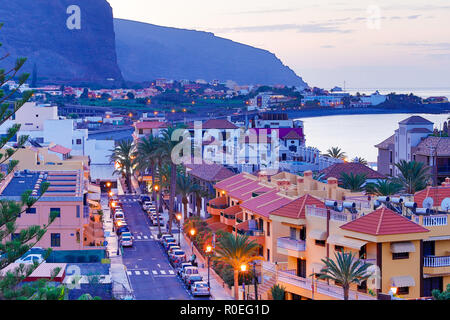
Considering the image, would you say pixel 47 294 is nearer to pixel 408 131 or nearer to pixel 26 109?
pixel 408 131

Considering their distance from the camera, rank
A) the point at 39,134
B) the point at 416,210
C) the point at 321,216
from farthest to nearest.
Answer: the point at 39,134
the point at 321,216
the point at 416,210

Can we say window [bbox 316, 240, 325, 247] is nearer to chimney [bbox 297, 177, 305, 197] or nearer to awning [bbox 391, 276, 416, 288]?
awning [bbox 391, 276, 416, 288]

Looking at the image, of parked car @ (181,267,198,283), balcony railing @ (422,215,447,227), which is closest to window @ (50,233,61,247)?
parked car @ (181,267,198,283)

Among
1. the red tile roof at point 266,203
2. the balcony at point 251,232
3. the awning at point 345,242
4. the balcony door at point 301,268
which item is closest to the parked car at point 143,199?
the red tile roof at point 266,203

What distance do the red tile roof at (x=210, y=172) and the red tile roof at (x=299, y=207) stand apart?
18.9 metres

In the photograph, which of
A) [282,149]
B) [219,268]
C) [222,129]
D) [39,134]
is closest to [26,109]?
[39,134]

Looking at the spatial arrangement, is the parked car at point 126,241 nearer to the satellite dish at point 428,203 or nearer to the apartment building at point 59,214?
the apartment building at point 59,214

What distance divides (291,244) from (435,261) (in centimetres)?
507

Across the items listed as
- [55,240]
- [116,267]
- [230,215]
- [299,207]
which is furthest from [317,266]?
[55,240]

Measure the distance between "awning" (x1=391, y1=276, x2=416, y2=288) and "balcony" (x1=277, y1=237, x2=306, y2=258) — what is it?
4.28 m
